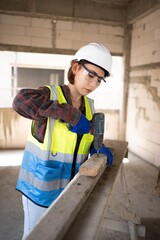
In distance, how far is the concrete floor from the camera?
272 centimetres

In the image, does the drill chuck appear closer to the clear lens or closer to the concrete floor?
the clear lens

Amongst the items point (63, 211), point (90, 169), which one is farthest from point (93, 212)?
point (90, 169)

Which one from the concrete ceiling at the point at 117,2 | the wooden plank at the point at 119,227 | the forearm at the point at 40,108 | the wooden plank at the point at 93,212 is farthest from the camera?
the concrete ceiling at the point at 117,2

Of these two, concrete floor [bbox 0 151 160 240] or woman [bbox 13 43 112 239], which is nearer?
woman [bbox 13 43 112 239]

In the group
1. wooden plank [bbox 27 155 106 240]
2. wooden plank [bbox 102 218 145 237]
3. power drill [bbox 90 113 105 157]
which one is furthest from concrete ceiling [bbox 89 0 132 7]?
wooden plank [bbox 27 155 106 240]

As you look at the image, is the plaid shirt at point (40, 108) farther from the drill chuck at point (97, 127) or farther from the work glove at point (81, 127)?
the drill chuck at point (97, 127)

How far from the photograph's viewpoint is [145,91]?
18.1 feet

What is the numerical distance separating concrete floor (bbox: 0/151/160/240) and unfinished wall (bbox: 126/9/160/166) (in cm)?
53

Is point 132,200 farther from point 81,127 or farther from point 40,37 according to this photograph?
point 40,37

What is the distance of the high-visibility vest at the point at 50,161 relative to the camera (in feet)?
5.26

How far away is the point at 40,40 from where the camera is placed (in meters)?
5.88

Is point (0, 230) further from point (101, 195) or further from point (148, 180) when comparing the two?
point (148, 180)

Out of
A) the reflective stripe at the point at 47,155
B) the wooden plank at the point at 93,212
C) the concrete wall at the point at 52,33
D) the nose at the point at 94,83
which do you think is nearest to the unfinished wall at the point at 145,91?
the concrete wall at the point at 52,33

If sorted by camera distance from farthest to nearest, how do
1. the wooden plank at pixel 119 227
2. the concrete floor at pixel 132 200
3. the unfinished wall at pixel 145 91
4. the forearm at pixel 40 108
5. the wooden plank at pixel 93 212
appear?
1. the unfinished wall at pixel 145 91
2. the concrete floor at pixel 132 200
3. the wooden plank at pixel 119 227
4. the forearm at pixel 40 108
5. the wooden plank at pixel 93 212
